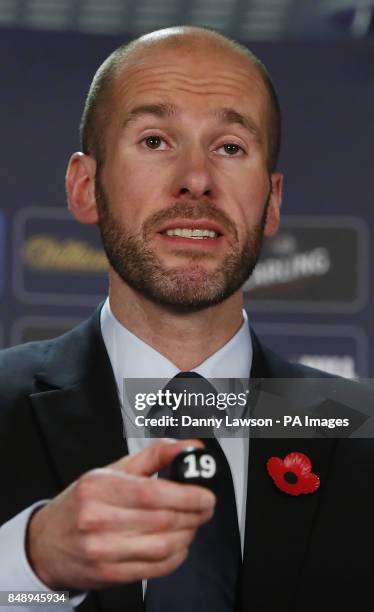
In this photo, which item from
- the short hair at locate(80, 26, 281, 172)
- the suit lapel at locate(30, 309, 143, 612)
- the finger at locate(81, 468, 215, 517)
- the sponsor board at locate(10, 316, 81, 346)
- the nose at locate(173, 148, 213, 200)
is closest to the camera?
the finger at locate(81, 468, 215, 517)

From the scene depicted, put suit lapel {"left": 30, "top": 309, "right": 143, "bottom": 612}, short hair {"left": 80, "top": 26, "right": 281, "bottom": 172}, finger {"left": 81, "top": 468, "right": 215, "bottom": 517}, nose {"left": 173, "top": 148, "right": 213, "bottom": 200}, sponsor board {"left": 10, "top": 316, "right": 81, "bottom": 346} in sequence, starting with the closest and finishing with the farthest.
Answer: finger {"left": 81, "top": 468, "right": 215, "bottom": 517} < suit lapel {"left": 30, "top": 309, "right": 143, "bottom": 612} < nose {"left": 173, "top": 148, "right": 213, "bottom": 200} < short hair {"left": 80, "top": 26, "right": 281, "bottom": 172} < sponsor board {"left": 10, "top": 316, "right": 81, "bottom": 346}

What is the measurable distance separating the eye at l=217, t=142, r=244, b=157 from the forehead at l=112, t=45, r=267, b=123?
0.04m

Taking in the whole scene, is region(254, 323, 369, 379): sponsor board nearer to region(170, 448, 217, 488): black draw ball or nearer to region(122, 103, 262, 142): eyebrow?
region(122, 103, 262, 142): eyebrow

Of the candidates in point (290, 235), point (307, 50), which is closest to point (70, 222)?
point (290, 235)

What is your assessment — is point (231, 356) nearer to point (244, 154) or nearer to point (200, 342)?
point (200, 342)

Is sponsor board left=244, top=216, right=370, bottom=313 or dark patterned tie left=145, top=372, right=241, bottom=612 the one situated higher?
dark patterned tie left=145, top=372, right=241, bottom=612

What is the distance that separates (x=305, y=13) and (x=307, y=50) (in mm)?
171

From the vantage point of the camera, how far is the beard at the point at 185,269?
1108mm

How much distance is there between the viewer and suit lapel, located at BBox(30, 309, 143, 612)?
100cm

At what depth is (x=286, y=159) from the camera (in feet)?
9.34

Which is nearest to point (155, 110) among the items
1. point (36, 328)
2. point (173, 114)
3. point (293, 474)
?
point (173, 114)

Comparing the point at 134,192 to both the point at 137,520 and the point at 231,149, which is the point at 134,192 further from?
→ the point at 137,520

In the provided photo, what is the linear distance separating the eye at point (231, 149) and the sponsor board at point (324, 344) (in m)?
1.62

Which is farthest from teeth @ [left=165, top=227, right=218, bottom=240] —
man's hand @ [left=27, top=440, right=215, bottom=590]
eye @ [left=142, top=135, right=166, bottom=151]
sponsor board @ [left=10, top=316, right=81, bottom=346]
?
sponsor board @ [left=10, top=316, right=81, bottom=346]
